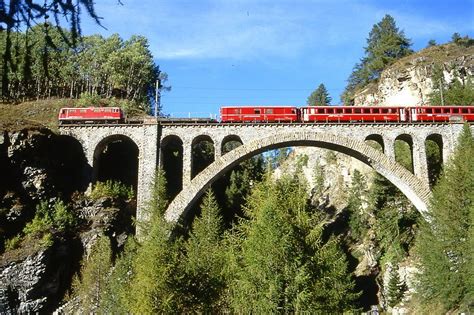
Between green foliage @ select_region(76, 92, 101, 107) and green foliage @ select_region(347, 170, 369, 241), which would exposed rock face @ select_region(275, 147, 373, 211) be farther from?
green foliage @ select_region(76, 92, 101, 107)

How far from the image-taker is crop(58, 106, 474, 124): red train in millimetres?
38031

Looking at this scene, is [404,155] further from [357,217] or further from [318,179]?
[318,179]

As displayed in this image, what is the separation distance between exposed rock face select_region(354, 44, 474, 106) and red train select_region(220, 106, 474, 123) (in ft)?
48.0

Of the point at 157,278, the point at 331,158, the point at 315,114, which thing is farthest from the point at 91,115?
the point at 331,158

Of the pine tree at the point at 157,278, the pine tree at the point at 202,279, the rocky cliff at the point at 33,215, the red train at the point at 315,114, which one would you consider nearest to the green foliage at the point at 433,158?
the red train at the point at 315,114

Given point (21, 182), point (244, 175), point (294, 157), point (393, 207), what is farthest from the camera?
point (294, 157)

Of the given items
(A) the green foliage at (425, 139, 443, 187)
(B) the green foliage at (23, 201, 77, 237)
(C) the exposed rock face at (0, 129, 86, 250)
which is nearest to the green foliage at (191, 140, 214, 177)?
(C) the exposed rock face at (0, 129, 86, 250)

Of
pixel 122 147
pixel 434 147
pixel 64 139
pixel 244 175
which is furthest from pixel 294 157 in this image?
pixel 64 139

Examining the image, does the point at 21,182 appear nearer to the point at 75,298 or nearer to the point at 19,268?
the point at 19,268

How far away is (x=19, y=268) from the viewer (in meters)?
29.7

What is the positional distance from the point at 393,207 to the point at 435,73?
16.8 metres

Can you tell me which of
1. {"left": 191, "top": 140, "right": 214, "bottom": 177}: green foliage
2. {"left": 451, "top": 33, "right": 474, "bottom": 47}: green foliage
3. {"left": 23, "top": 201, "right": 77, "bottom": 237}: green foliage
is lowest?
{"left": 23, "top": 201, "right": 77, "bottom": 237}: green foliage

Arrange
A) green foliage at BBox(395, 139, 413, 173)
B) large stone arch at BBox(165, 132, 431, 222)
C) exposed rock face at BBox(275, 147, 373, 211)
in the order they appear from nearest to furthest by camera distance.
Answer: large stone arch at BBox(165, 132, 431, 222), green foliage at BBox(395, 139, 413, 173), exposed rock face at BBox(275, 147, 373, 211)

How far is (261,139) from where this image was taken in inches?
1468
